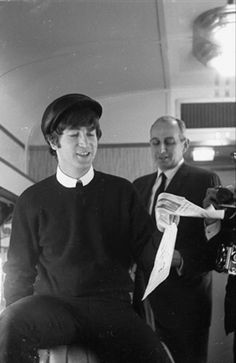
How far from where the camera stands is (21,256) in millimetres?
611

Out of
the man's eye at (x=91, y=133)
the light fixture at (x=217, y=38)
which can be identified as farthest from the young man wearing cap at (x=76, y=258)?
the light fixture at (x=217, y=38)

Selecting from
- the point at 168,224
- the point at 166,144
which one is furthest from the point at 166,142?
the point at 168,224

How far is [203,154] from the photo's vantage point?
620 mm

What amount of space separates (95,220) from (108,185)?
5 centimetres

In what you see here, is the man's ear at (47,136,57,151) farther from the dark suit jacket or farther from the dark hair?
the dark suit jacket

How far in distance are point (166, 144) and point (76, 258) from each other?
19 cm

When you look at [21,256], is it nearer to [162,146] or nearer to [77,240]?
[77,240]

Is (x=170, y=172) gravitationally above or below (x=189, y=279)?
above

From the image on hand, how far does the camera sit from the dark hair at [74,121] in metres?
0.61

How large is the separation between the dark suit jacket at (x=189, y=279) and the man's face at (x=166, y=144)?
17 millimetres

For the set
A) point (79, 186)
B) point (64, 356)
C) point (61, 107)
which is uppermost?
point (61, 107)

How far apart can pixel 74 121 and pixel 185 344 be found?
1.03 ft

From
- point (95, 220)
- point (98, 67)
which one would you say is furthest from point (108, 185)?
point (98, 67)

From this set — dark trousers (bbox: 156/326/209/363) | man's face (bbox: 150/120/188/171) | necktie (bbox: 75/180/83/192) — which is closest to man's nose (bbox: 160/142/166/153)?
man's face (bbox: 150/120/188/171)
